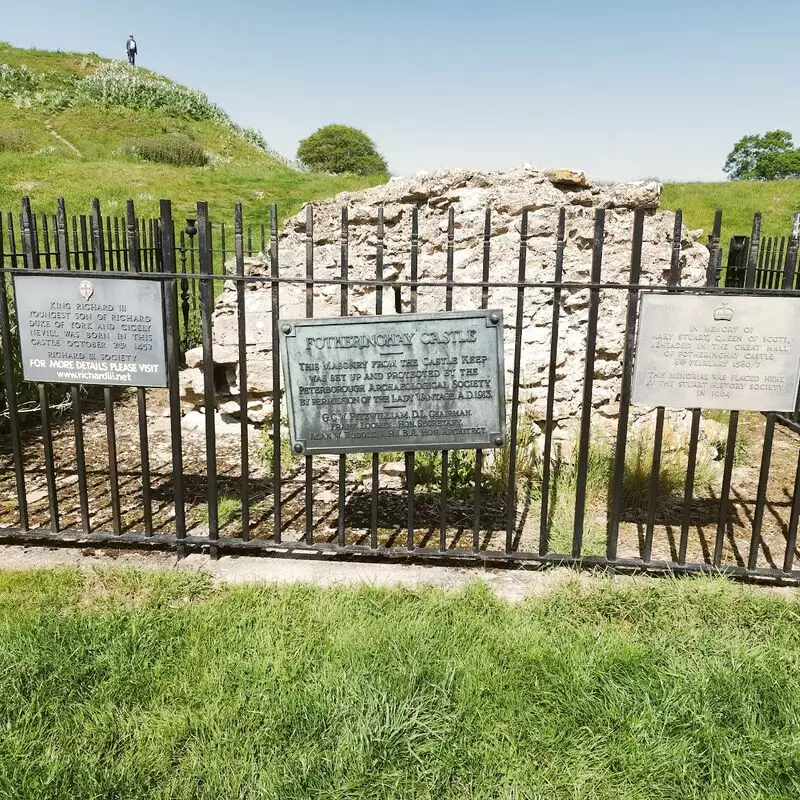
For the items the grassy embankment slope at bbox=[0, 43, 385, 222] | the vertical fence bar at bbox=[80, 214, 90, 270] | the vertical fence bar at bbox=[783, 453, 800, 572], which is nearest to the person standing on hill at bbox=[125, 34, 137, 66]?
the grassy embankment slope at bbox=[0, 43, 385, 222]

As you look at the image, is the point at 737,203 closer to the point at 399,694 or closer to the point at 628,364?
the point at 628,364

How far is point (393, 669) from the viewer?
2975 millimetres

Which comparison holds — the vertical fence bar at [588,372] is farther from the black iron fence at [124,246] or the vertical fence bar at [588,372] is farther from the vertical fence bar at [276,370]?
the black iron fence at [124,246]

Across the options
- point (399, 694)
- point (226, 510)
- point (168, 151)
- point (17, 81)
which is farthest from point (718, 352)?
point (17, 81)

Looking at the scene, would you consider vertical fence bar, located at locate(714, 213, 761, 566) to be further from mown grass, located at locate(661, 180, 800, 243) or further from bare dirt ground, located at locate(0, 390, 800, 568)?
mown grass, located at locate(661, 180, 800, 243)

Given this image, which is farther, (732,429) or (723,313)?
(732,429)

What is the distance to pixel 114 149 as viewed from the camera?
27.4 meters

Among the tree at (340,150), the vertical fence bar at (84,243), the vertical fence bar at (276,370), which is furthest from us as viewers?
the tree at (340,150)

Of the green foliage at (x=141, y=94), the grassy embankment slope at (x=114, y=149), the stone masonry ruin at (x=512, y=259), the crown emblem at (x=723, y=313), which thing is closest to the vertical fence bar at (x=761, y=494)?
the crown emblem at (x=723, y=313)

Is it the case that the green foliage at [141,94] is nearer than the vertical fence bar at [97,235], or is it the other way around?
the vertical fence bar at [97,235]

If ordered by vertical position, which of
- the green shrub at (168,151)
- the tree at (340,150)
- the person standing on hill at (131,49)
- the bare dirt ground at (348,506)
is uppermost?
the person standing on hill at (131,49)

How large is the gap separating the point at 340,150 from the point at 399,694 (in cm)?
5785

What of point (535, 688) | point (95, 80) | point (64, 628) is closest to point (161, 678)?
point (64, 628)

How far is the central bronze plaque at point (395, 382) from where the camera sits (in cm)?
380
